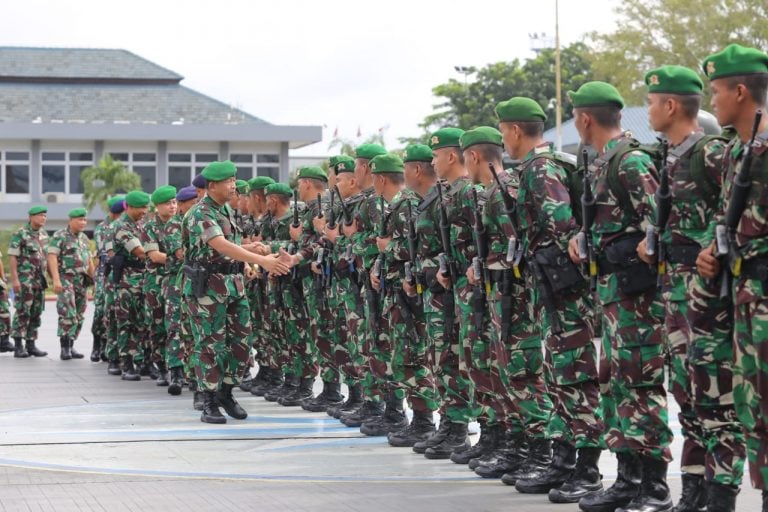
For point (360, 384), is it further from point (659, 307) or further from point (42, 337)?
point (42, 337)

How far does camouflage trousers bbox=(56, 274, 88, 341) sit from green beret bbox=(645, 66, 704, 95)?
12.8m

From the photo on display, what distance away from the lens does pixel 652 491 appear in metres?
6.46

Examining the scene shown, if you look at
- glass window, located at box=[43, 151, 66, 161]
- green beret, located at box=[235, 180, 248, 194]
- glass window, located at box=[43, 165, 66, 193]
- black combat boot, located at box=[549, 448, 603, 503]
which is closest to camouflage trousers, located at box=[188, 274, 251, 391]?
green beret, located at box=[235, 180, 248, 194]

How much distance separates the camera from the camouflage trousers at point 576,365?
275 inches

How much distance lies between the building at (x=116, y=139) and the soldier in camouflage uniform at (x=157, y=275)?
161 feet

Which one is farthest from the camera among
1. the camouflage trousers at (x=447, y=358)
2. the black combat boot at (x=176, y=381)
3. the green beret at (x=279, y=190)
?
the black combat boot at (x=176, y=381)

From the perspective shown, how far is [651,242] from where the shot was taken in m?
6.15

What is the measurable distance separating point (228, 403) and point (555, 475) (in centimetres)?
425

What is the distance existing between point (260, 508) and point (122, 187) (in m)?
52.8

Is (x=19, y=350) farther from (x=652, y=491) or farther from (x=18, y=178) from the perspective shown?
(x=18, y=178)

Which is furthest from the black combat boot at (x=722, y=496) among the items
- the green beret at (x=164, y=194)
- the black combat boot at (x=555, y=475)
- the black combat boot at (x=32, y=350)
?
the black combat boot at (x=32, y=350)

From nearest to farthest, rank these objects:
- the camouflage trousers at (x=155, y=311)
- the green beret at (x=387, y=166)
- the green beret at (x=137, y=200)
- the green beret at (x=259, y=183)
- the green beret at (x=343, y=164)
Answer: the green beret at (x=387, y=166), the green beret at (x=343, y=164), the green beret at (x=259, y=183), the camouflage trousers at (x=155, y=311), the green beret at (x=137, y=200)

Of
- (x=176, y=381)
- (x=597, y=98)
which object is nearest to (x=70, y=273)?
(x=176, y=381)

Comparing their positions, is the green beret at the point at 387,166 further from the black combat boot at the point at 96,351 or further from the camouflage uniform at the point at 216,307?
the black combat boot at the point at 96,351
